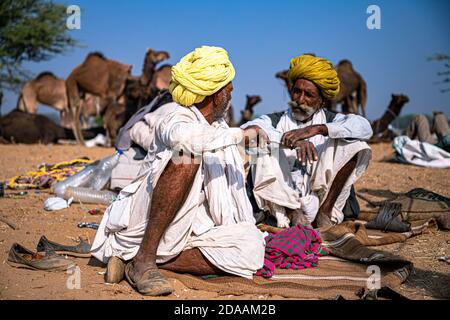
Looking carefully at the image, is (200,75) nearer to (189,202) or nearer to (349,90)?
(189,202)

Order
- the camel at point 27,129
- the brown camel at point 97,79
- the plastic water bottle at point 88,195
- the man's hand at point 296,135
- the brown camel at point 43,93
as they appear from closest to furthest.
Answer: the man's hand at point 296,135 < the plastic water bottle at point 88,195 < the camel at point 27,129 < the brown camel at point 97,79 < the brown camel at point 43,93

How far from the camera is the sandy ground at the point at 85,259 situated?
9.23 ft

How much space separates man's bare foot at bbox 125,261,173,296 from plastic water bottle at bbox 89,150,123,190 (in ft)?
9.17

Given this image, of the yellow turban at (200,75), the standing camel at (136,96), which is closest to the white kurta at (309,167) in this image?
the yellow turban at (200,75)

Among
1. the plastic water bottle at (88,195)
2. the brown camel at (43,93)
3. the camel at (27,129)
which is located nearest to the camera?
the plastic water bottle at (88,195)

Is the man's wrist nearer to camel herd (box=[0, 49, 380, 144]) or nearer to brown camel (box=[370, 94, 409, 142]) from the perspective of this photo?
camel herd (box=[0, 49, 380, 144])

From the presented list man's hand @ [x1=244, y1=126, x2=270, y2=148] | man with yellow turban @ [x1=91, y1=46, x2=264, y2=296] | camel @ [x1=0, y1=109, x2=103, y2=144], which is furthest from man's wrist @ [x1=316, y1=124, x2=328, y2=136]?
camel @ [x1=0, y1=109, x2=103, y2=144]

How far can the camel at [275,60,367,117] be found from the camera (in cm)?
1543

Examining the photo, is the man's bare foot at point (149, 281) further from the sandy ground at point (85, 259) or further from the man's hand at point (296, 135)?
the man's hand at point (296, 135)

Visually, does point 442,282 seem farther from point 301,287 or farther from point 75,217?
point 75,217

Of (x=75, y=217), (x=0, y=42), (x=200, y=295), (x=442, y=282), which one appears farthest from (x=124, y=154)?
(x=0, y=42)

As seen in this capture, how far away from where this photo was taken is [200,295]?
2830 millimetres
